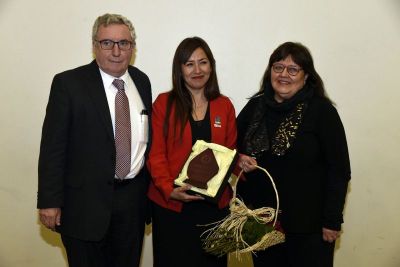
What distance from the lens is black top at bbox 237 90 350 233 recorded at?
6.61ft

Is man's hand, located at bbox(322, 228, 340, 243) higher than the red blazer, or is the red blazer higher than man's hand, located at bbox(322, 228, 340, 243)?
the red blazer

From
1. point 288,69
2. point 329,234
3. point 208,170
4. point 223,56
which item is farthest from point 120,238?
point 223,56

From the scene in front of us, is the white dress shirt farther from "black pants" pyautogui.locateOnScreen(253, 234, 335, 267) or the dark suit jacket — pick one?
"black pants" pyautogui.locateOnScreen(253, 234, 335, 267)

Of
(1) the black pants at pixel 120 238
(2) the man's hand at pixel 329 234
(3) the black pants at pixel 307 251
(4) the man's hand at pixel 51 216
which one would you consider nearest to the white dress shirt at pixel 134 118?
(1) the black pants at pixel 120 238

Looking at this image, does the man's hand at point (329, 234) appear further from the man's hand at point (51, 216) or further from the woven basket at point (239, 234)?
the man's hand at point (51, 216)

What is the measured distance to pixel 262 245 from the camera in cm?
185

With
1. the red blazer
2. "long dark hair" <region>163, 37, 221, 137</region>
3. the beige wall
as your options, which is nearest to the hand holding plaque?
the red blazer

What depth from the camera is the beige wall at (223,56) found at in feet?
8.92

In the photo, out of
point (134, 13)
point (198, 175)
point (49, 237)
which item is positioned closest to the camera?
point (198, 175)

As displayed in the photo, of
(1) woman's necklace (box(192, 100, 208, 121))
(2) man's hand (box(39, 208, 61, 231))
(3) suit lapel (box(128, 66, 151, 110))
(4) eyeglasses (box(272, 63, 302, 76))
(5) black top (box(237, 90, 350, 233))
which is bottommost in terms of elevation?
(2) man's hand (box(39, 208, 61, 231))
